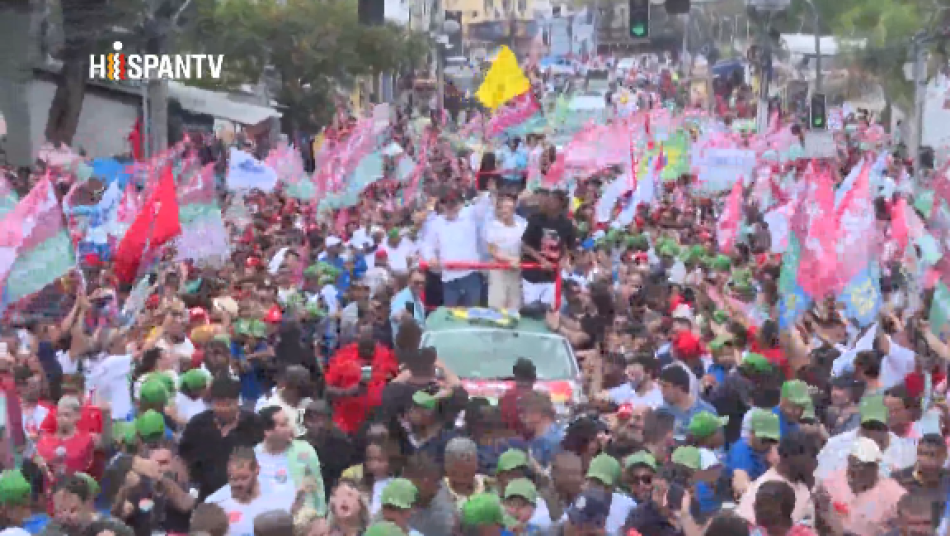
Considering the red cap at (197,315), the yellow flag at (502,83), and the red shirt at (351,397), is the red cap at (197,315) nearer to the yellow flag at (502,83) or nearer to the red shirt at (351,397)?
the red shirt at (351,397)

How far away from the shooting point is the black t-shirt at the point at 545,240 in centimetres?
1476

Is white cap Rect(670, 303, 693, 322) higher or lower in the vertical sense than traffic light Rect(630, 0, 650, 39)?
lower

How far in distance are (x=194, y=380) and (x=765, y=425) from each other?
3.32 m

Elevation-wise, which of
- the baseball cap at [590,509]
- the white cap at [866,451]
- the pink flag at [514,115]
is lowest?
the pink flag at [514,115]

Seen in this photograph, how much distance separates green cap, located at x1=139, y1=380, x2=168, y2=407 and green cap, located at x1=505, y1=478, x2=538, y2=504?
262cm

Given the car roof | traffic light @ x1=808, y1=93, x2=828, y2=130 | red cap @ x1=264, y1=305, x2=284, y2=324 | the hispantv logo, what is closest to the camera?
the car roof

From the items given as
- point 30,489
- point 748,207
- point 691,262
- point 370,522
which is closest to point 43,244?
point 30,489

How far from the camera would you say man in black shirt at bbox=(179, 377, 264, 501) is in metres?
8.93

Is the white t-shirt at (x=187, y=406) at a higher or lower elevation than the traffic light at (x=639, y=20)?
lower

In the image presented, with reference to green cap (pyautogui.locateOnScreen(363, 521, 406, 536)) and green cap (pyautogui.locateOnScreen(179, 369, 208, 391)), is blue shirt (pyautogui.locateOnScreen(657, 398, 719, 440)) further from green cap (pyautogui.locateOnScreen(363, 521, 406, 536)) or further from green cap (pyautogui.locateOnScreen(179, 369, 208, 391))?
green cap (pyautogui.locateOnScreen(363, 521, 406, 536))

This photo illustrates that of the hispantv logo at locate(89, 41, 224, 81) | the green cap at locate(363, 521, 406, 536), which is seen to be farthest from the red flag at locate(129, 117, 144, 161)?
the green cap at locate(363, 521, 406, 536)

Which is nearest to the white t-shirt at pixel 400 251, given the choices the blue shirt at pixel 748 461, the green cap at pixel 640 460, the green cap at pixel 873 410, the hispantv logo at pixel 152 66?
the green cap at pixel 873 410

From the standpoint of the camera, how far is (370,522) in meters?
7.43

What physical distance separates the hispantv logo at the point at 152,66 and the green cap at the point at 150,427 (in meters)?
24.9
